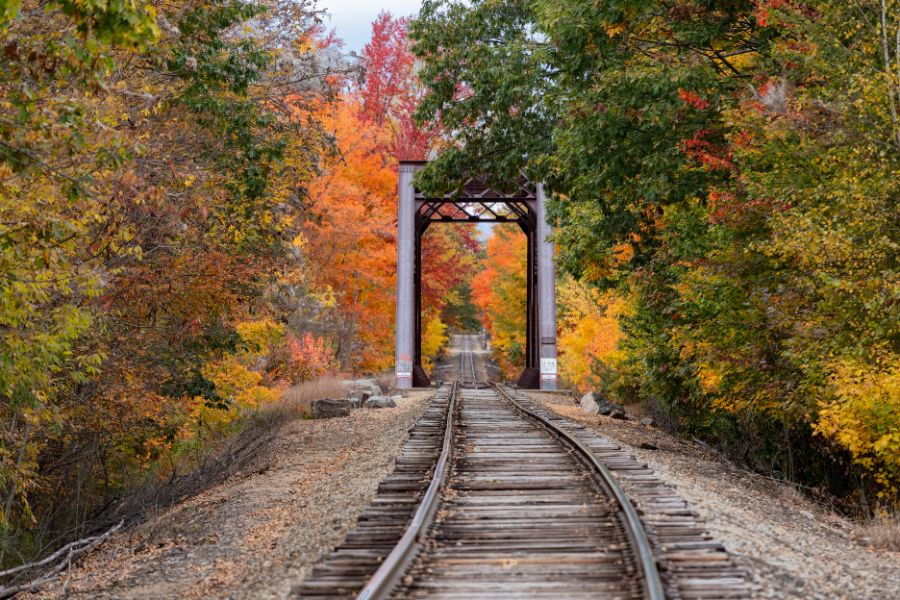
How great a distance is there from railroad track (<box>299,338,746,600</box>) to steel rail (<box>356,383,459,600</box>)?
0.01m

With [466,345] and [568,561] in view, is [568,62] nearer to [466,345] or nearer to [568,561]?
[568,561]

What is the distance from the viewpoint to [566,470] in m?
10.2

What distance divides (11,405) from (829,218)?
32.7 feet

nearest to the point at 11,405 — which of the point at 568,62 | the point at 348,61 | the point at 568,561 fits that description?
the point at 568,561

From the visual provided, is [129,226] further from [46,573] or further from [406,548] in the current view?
[406,548]

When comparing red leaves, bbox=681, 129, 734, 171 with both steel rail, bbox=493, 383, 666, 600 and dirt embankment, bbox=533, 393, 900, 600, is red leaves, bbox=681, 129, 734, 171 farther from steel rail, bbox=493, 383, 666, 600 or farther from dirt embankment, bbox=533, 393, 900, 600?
steel rail, bbox=493, 383, 666, 600

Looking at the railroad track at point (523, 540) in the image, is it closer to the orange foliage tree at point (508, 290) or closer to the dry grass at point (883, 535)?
the dry grass at point (883, 535)

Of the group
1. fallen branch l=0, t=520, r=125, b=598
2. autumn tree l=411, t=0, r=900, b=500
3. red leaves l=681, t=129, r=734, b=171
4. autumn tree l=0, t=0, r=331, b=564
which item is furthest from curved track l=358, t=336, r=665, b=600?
red leaves l=681, t=129, r=734, b=171

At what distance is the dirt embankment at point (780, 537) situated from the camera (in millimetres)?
5918

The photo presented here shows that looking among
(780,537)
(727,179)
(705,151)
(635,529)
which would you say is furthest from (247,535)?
(727,179)

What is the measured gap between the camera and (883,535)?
7844mm

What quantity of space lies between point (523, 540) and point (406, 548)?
114 cm

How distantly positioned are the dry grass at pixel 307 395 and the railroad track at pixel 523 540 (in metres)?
10.2

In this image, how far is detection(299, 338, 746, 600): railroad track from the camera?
556 centimetres
